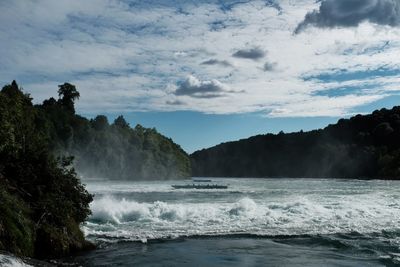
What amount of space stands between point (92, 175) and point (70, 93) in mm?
22842

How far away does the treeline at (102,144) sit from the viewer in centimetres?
13388

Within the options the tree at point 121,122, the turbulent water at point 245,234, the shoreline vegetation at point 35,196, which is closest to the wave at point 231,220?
the turbulent water at point 245,234

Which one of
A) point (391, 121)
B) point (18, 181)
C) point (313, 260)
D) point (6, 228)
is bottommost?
point (313, 260)

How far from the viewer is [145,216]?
98.2 ft

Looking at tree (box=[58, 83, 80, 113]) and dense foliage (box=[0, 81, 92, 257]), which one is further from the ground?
tree (box=[58, 83, 80, 113])

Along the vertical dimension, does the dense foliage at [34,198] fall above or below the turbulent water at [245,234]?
above

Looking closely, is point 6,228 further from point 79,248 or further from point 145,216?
point 145,216

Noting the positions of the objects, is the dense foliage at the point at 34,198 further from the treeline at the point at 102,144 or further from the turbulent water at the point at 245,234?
the treeline at the point at 102,144

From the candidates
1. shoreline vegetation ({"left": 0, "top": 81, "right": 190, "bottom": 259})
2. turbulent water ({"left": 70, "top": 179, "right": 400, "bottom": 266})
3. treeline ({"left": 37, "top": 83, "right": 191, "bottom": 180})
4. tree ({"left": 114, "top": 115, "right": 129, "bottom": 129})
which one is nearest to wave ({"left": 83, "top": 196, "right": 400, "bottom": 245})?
turbulent water ({"left": 70, "top": 179, "right": 400, "bottom": 266})

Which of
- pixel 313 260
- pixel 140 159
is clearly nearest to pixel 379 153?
pixel 140 159

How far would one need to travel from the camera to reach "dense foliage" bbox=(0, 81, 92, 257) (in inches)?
626

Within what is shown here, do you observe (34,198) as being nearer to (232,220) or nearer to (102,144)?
(232,220)

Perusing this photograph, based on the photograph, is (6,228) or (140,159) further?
(140,159)

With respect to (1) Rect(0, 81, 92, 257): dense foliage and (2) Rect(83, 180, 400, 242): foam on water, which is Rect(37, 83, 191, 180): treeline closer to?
(2) Rect(83, 180, 400, 242): foam on water
